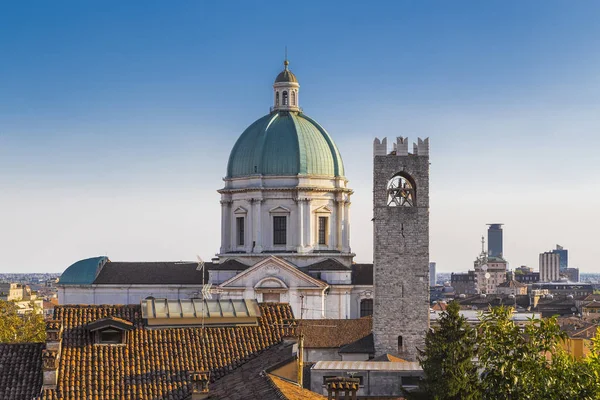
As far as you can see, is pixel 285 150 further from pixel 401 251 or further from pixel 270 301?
pixel 401 251

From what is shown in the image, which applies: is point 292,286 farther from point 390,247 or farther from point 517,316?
point 517,316

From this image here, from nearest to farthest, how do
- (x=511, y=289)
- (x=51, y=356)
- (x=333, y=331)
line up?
(x=51, y=356) → (x=333, y=331) → (x=511, y=289)

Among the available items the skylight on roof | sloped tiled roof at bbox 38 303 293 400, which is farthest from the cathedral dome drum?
sloped tiled roof at bbox 38 303 293 400

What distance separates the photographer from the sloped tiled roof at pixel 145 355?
24.7m

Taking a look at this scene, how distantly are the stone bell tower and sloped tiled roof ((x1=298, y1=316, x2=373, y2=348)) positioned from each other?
493 cm

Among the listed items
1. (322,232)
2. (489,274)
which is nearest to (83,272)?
(322,232)

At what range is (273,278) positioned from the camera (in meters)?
60.2

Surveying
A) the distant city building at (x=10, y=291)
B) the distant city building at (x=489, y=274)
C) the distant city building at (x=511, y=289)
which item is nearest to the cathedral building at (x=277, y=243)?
the distant city building at (x=10, y=291)

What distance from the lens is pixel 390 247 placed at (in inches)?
1806

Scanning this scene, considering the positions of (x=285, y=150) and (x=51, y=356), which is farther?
(x=285, y=150)

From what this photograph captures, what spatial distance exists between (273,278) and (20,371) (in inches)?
1385

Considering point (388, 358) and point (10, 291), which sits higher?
point (10, 291)

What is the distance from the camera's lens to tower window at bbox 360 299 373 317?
6191cm

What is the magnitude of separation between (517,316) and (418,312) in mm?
36651
